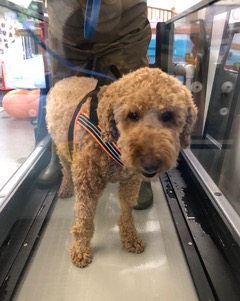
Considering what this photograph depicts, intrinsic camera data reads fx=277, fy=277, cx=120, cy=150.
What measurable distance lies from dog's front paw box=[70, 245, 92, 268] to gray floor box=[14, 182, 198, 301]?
0.7 inches

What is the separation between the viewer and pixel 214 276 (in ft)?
2.93

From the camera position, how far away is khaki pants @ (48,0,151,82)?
37.3 inches

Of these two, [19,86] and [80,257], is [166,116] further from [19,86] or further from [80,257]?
[19,86]

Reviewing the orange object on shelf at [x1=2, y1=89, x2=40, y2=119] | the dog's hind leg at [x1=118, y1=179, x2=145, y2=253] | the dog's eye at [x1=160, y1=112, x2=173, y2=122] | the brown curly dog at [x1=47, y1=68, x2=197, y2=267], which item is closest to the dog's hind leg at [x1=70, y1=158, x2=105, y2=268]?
the brown curly dog at [x1=47, y1=68, x2=197, y2=267]

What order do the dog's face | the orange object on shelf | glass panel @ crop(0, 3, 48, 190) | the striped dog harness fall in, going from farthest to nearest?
the orange object on shelf, glass panel @ crop(0, 3, 48, 190), the striped dog harness, the dog's face

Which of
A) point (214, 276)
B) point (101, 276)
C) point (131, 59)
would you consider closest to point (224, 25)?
point (131, 59)

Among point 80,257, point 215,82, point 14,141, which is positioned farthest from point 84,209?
point 215,82

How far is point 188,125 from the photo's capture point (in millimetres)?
786

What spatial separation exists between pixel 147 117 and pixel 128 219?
504 millimetres

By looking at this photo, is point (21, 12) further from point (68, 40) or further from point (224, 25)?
point (224, 25)

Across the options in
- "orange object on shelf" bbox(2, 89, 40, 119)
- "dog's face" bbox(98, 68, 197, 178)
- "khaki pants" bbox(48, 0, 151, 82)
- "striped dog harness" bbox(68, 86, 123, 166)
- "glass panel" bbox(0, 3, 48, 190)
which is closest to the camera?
"dog's face" bbox(98, 68, 197, 178)

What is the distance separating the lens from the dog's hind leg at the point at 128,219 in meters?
1.02

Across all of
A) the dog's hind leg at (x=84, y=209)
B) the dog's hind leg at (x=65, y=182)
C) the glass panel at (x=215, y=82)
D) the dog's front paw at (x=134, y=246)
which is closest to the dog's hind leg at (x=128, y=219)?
the dog's front paw at (x=134, y=246)

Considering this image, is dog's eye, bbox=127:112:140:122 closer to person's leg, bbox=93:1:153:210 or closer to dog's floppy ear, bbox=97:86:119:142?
dog's floppy ear, bbox=97:86:119:142
